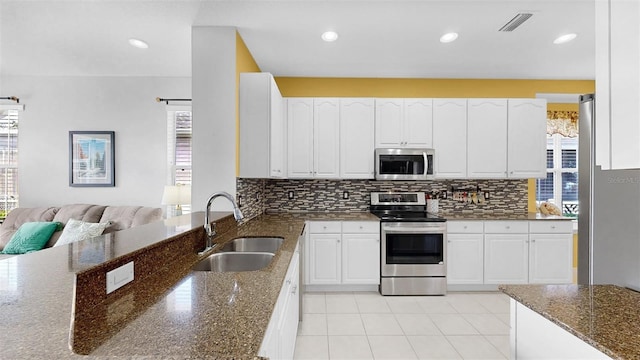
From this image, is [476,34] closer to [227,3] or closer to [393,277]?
[227,3]

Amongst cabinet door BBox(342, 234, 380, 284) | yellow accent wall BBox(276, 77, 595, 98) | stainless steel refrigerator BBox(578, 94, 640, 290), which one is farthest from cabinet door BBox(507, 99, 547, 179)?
stainless steel refrigerator BBox(578, 94, 640, 290)

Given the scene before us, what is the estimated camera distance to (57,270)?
46.8 inches

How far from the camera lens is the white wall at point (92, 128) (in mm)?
4242

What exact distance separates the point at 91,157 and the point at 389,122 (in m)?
3.89

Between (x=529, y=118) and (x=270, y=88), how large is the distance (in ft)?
10.4

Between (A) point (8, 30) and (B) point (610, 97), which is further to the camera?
(A) point (8, 30)

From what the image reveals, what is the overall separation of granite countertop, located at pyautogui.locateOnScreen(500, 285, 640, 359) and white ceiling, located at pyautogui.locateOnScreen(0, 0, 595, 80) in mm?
2174

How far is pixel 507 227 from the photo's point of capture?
3.75 metres

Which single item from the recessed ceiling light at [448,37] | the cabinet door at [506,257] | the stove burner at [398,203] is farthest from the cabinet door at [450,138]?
the recessed ceiling light at [448,37]

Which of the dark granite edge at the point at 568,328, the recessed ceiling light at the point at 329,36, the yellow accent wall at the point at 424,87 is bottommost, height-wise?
the dark granite edge at the point at 568,328

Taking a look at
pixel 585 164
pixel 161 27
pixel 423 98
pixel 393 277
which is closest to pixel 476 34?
pixel 423 98

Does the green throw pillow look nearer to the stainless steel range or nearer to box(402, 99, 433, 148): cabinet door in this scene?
the stainless steel range

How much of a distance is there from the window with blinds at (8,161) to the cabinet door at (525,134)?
20.9ft

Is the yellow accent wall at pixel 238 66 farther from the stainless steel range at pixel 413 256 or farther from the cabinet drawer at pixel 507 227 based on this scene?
the cabinet drawer at pixel 507 227
